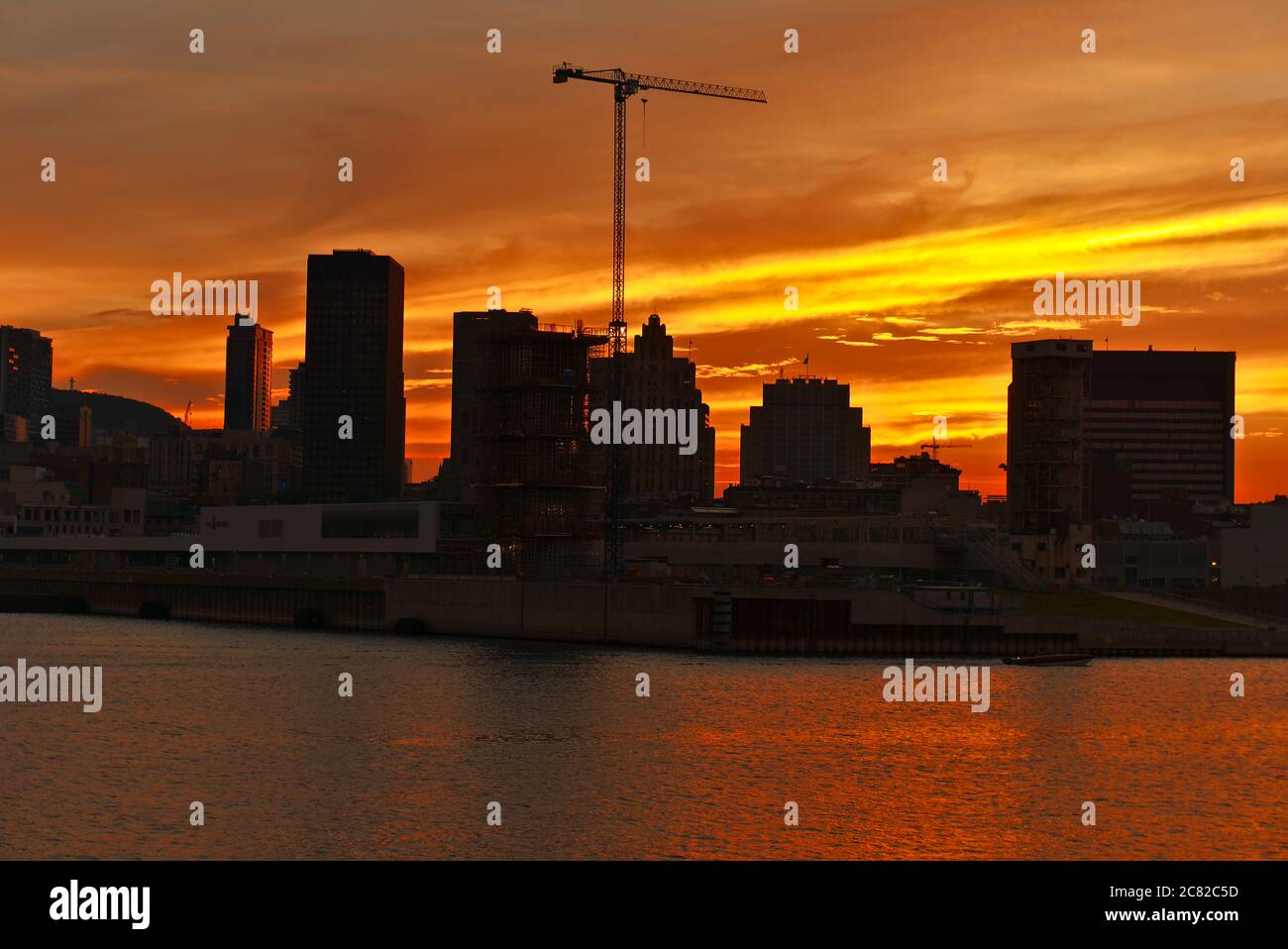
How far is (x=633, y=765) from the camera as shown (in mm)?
72188

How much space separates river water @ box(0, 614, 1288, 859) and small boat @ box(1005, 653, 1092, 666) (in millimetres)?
5386

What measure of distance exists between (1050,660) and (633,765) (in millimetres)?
64228

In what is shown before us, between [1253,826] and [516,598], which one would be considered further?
[516,598]

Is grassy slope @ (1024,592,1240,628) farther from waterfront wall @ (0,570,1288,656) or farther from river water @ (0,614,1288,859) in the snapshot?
river water @ (0,614,1288,859)

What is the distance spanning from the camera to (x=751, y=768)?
233 feet

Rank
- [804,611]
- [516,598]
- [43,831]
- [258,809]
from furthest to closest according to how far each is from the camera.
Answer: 1. [516,598]
2. [804,611]
3. [258,809]
4. [43,831]

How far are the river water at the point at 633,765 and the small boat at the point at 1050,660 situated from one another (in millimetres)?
5386
